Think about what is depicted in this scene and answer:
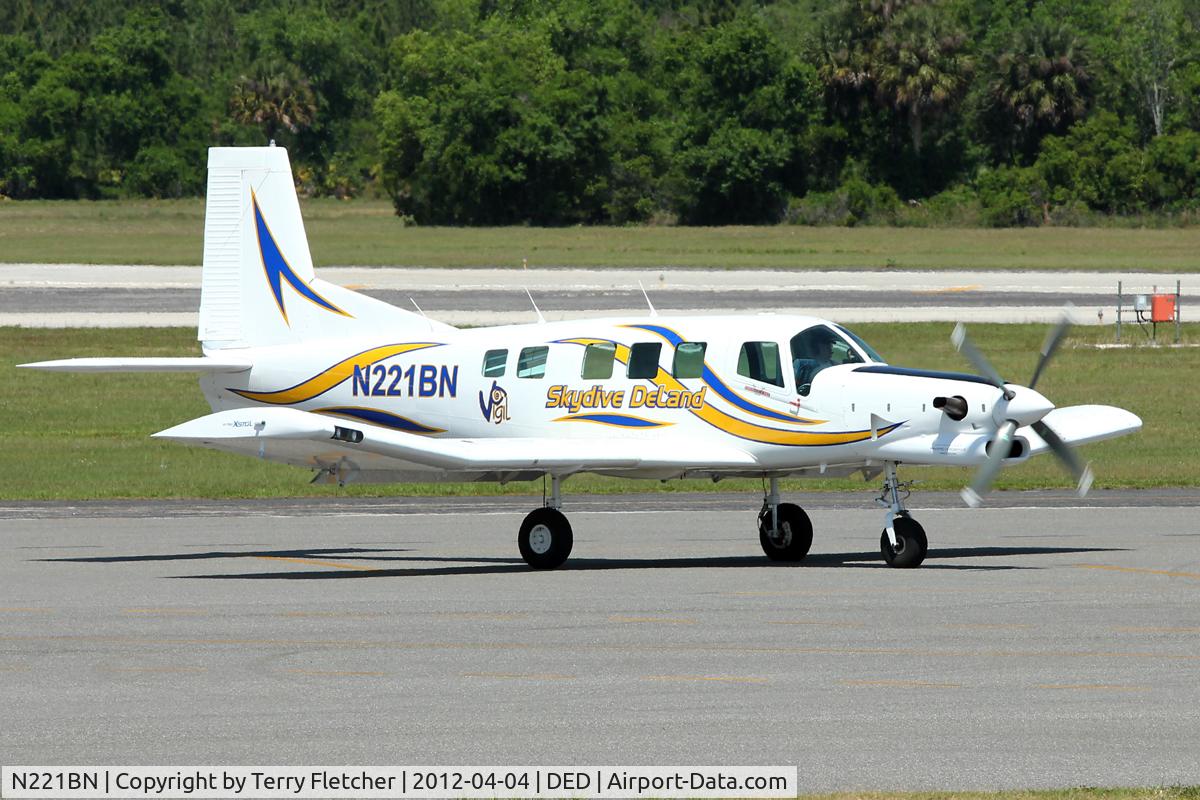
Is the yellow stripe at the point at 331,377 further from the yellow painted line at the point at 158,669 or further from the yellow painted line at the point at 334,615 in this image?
the yellow painted line at the point at 158,669

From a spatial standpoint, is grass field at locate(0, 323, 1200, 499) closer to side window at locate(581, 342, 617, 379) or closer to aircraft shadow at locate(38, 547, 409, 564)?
aircraft shadow at locate(38, 547, 409, 564)

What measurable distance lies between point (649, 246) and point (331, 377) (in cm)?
6477

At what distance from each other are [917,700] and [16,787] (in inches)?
212

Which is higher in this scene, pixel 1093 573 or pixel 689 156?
pixel 689 156

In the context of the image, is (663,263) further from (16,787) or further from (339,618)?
(16,787)

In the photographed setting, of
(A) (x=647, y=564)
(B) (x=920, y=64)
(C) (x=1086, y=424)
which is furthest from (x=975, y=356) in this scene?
(B) (x=920, y=64)

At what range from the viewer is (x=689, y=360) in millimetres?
19125

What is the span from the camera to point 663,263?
7450 centimetres

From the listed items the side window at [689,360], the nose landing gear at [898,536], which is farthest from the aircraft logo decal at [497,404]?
the nose landing gear at [898,536]

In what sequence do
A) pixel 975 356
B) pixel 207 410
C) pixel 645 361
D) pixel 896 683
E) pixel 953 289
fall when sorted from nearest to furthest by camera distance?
pixel 896 683
pixel 975 356
pixel 645 361
pixel 207 410
pixel 953 289

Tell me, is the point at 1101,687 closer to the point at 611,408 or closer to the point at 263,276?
the point at 611,408

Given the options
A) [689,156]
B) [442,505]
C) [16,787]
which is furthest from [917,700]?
[689,156]

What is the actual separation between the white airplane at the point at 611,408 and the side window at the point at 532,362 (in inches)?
0.7
